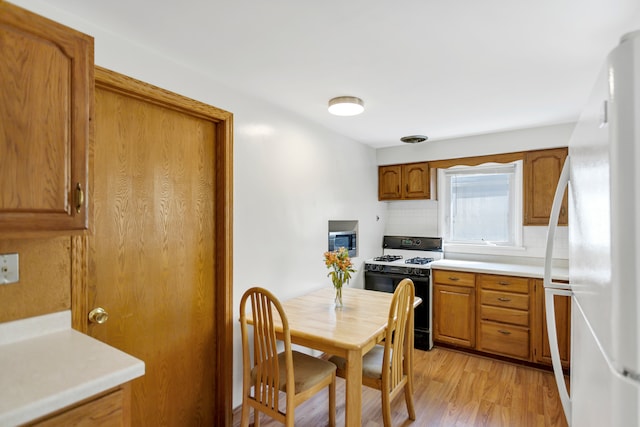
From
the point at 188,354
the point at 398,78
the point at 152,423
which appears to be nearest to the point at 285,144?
the point at 398,78

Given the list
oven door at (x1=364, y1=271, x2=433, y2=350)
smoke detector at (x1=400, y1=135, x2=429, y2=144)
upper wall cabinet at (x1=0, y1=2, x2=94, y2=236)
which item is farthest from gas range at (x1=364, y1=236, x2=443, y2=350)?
upper wall cabinet at (x1=0, y1=2, x2=94, y2=236)

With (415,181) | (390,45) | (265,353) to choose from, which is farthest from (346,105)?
(415,181)

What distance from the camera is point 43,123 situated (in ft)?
3.80

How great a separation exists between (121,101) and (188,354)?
5.07 feet

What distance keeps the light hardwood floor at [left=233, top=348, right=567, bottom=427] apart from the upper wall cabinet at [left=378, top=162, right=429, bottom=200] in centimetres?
193

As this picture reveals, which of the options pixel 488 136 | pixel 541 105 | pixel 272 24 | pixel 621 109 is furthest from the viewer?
pixel 488 136

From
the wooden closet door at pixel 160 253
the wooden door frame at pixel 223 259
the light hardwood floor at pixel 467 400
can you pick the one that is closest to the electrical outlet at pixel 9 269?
the wooden closet door at pixel 160 253

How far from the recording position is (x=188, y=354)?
6.94 ft

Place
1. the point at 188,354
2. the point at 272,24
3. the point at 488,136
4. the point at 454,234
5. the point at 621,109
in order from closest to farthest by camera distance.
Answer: the point at 621,109 < the point at 272,24 < the point at 188,354 < the point at 488,136 < the point at 454,234

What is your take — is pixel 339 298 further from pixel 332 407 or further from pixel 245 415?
pixel 245 415

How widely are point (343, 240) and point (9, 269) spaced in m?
2.75

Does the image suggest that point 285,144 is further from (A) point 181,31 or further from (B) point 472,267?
(B) point 472,267

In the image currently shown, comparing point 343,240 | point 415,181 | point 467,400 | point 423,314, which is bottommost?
point 467,400

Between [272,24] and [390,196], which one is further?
[390,196]
